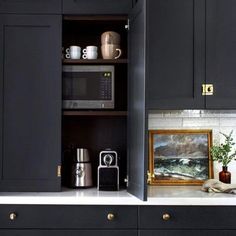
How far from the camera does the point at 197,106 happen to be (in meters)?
2.69

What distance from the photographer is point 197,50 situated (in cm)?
269

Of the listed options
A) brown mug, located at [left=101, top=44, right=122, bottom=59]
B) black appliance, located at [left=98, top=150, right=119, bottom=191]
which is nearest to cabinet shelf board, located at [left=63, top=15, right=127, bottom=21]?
brown mug, located at [left=101, top=44, right=122, bottom=59]

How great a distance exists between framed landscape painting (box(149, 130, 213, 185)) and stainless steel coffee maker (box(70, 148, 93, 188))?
474mm

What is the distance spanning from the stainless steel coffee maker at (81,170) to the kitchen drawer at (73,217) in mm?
367

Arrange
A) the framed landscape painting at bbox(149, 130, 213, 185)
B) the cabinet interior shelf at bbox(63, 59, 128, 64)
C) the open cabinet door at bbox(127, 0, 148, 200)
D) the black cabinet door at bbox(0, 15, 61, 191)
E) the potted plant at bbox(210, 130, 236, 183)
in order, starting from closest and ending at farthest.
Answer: the open cabinet door at bbox(127, 0, 148, 200)
the black cabinet door at bbox(0, 15, 61, 191)
the cabinet interior shelf at bbox(63, 59, 128, 64)
the potted plant at bbox(210, 130, 236, 183)
the framed landscape painting at bbox(149, 130, 213, 185)

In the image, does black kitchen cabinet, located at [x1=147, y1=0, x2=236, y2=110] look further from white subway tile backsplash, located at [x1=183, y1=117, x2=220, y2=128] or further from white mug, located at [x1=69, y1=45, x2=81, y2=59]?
white mug, located at [x1=69, y1=45, x2=81, y2=59]

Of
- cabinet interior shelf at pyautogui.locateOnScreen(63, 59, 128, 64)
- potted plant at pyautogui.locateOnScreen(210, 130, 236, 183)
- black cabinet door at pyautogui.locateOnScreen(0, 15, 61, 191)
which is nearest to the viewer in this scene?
black cabinet door at pyautogui.locateOnScreen(0, 15, 61, 191)

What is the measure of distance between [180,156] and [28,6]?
4.86 ft

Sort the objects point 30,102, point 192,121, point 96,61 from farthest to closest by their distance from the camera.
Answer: point 192,121, point 96,61, point 30,102

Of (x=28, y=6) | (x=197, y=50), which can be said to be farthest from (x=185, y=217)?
(x=28, y=6)

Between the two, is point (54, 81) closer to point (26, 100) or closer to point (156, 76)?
point (26, 100)

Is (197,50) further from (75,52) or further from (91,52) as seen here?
(75,52)

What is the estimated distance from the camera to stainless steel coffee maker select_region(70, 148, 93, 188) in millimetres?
2768

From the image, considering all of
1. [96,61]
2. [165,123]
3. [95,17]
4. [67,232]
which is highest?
[95,17]
